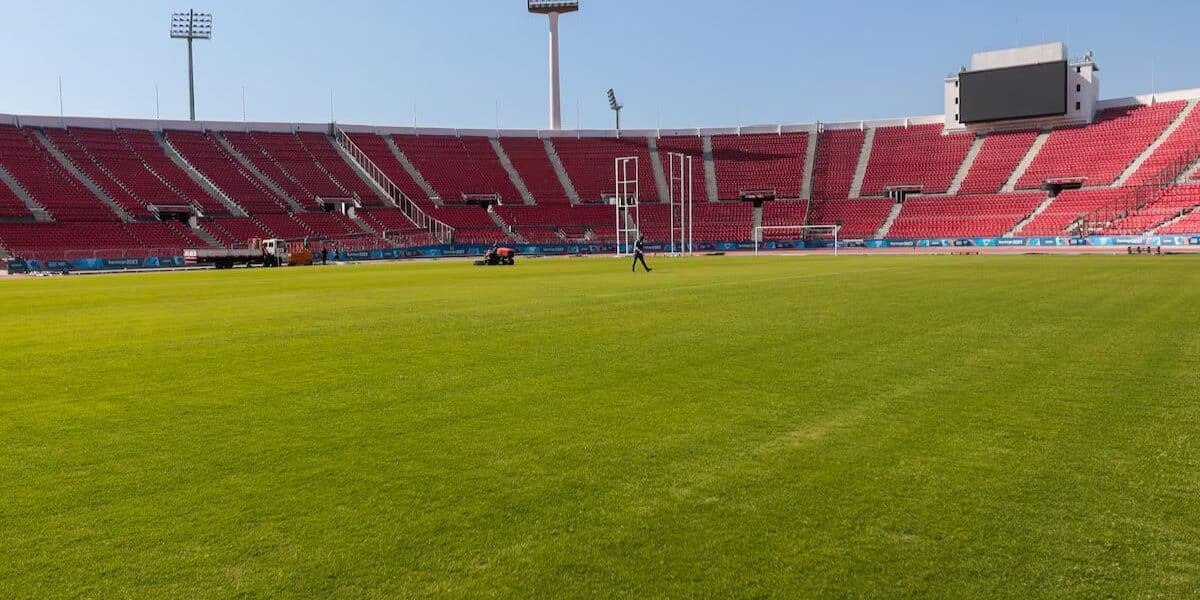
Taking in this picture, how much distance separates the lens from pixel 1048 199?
72250 millimetres

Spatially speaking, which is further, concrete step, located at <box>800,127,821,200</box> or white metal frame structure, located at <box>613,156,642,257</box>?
concrete step, located at <box>800,127,821,200</box>

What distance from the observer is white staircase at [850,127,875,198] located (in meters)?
82.8

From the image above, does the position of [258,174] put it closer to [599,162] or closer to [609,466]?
[599,162]

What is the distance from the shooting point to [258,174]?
73562 mm

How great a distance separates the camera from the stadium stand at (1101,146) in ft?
238

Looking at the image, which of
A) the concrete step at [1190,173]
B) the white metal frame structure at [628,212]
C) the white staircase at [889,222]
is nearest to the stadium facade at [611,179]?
the concrete step at [1190,173]

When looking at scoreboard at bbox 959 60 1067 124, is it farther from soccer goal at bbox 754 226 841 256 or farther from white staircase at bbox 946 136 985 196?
soccer goal at bbox 754 226 841 256

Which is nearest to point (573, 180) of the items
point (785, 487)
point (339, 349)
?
point (339, 349)

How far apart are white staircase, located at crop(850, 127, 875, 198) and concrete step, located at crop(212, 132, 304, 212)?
172ft

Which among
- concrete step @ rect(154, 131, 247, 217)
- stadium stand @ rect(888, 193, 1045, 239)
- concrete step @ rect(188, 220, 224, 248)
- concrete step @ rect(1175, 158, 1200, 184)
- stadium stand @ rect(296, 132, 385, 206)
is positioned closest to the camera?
concrete step @ rect(188, 220, 224, 248)

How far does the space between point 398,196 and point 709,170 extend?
3298 cm

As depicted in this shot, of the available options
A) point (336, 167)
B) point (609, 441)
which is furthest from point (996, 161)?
point (609, 441)

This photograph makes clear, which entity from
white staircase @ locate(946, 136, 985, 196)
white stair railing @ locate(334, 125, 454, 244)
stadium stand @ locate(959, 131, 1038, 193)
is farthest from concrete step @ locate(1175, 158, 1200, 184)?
white stair railing @ locate(334, 125, 454, 244)

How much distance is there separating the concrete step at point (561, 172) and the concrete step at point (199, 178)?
101ft
